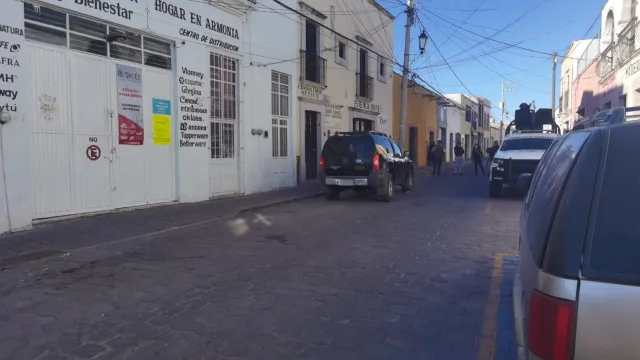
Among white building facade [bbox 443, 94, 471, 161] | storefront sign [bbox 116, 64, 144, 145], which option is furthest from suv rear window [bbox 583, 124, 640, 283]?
white building facade [bbox 443, 94, 471, 161]

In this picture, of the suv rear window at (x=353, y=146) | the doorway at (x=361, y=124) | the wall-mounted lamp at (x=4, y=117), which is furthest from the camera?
the doorway at (x=361, y=124)

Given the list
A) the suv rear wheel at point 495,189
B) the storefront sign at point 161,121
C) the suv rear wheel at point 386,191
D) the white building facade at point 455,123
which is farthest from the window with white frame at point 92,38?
A: the white building facade at point 455,123

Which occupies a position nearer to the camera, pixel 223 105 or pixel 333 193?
pixel 223 105

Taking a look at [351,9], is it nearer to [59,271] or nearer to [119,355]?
[59,271]

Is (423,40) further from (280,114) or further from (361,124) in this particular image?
(280,114)

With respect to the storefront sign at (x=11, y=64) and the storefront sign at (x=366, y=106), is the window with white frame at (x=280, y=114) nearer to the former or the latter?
the storefront sign at (x=366, y=106)

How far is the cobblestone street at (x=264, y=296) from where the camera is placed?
386 centimetres

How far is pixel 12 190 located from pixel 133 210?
2.68 m

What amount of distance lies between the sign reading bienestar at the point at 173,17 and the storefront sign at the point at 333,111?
19.2 ft

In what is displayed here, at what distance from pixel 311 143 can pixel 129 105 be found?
8.75m

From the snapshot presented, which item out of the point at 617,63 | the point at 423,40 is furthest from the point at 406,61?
the point at 617,63

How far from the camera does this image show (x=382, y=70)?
24.7 metres

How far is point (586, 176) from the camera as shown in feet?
6.71

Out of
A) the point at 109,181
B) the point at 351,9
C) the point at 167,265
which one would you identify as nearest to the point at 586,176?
the point at 167,265
